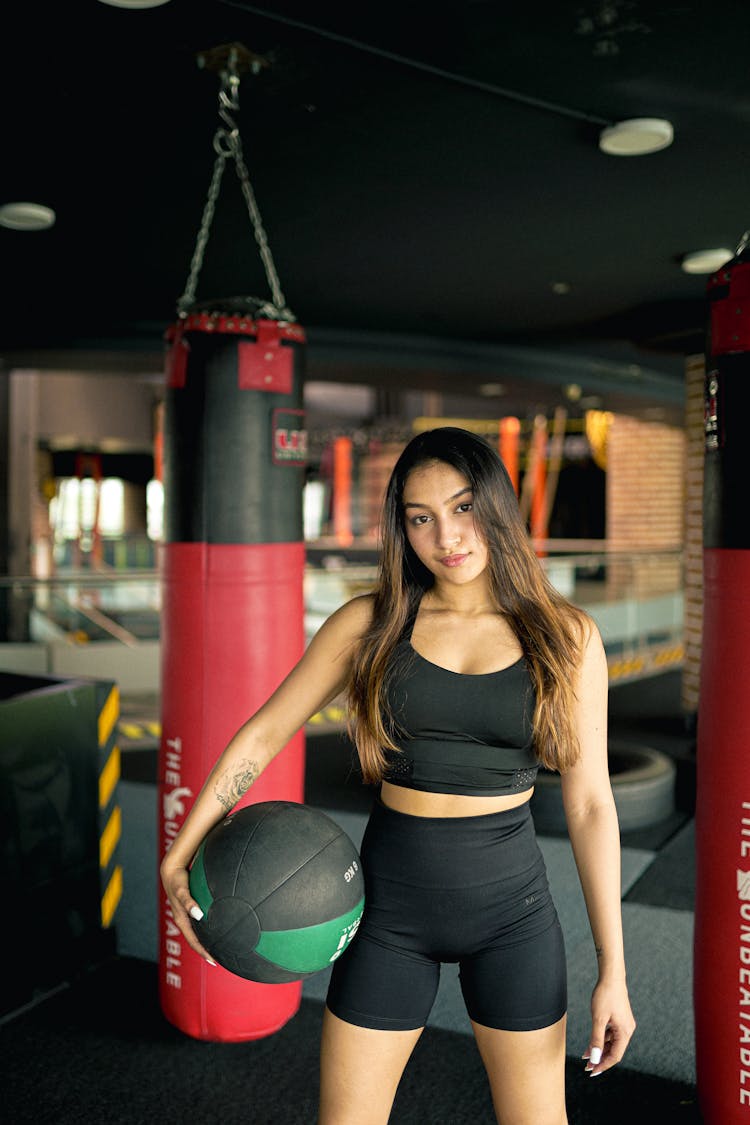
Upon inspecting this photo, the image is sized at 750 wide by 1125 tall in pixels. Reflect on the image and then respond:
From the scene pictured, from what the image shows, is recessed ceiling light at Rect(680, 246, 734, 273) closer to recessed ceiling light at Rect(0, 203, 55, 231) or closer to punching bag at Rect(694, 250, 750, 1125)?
punching bag at Rect(694, 250, 750, 1125)

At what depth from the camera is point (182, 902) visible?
5.02 ft

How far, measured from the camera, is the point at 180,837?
164cm

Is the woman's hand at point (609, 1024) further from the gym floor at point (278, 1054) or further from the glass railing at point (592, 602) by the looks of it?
the glass railing at point (592, 602)

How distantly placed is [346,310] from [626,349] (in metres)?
2.48

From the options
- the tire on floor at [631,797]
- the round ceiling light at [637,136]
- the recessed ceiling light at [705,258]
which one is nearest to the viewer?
the round ceiling light at [637,136]

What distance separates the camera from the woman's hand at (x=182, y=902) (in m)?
1.52

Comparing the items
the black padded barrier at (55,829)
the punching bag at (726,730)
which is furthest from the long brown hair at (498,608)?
the black padded barrier at (55,829)

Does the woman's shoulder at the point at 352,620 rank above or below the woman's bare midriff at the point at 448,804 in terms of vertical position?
above

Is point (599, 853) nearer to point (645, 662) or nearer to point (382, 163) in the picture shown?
point (382, 163)

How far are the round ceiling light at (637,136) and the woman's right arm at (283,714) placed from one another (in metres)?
2.23

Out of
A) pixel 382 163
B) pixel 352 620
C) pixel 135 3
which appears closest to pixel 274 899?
pixel 352 620

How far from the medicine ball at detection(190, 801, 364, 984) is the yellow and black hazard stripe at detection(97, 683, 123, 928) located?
187 centimetres

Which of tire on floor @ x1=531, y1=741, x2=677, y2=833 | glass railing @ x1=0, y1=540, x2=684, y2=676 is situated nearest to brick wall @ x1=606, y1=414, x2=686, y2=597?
glass railing @ x1=0, y1=540, x2=684, y2=676

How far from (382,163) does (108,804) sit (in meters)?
2.56
